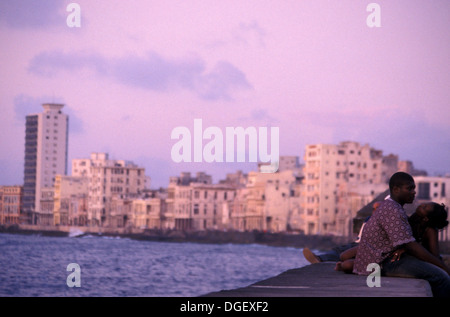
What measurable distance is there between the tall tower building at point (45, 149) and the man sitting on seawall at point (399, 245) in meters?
151

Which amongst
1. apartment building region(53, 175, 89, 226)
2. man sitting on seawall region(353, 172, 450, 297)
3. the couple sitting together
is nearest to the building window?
Answer: apartment building region(53, 175, 89, 226)

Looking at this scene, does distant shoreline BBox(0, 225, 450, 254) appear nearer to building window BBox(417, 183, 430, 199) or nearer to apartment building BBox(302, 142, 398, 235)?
apartment building BBox(302, 142, 398, 235)

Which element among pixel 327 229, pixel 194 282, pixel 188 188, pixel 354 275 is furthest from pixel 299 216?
pixel 354 275

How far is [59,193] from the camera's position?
149125 mm

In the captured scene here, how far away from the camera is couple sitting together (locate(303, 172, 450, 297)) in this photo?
714 cm

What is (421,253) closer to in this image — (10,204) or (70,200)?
(70,200)

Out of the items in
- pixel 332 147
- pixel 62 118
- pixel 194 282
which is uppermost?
pixel 62 118

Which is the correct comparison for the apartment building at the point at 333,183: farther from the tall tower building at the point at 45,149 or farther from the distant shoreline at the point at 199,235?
the tall tower building at the point at 45,149

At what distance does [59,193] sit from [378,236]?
476ft

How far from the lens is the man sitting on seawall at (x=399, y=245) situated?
713cm

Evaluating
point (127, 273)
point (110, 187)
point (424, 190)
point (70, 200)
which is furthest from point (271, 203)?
point (127, 273)
